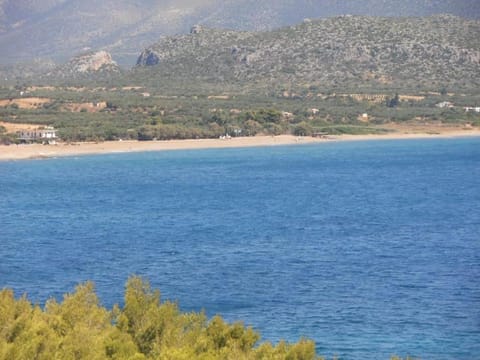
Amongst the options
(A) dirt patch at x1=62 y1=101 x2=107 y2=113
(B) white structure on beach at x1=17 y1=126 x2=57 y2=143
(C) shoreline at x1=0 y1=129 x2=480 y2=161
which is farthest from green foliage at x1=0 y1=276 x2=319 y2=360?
(A) dirt patch at x1=62 y1=101 x2=107 y2=113

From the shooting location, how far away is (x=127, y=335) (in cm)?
2070

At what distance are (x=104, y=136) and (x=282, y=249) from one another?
64756mm

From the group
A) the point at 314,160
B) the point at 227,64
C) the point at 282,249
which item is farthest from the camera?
the point at 227,64

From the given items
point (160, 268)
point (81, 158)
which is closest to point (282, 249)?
point (160, 268)

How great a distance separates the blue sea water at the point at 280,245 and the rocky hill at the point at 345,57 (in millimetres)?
68121

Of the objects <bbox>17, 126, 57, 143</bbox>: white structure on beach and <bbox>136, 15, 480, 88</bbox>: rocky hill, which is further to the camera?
<bbox>136, 15, 480, 88</bbox>: rocky hill

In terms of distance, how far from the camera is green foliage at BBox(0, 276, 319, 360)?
18859 millimetres

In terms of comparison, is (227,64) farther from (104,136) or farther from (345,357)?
(345,357)

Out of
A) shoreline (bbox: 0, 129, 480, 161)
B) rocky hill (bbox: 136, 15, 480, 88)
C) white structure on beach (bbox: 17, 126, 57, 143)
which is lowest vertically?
shoreline (bbox: 0, 129, 480, 161)

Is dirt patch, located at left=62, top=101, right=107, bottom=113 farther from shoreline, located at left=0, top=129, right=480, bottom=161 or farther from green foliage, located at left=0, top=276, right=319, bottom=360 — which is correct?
green foliage, located at left=0, top=276, right=319, bottom=360

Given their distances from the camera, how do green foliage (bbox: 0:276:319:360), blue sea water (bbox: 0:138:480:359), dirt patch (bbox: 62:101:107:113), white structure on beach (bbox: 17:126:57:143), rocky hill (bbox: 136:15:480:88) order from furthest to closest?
rocky hill (bbox: 136:15:480:88), dirt patch (bbox: 62:101:107:113), white structure on beach (bbox: 17:126:57:143), blue sea water (bbox: 0:138:480:359), green foliage (bbox: 0:276:319:360)

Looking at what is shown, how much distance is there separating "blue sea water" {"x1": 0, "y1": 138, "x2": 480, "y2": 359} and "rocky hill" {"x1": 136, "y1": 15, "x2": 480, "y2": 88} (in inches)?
2682

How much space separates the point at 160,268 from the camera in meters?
38.8

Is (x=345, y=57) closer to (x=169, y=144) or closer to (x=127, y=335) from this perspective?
(x=169, y=144)
